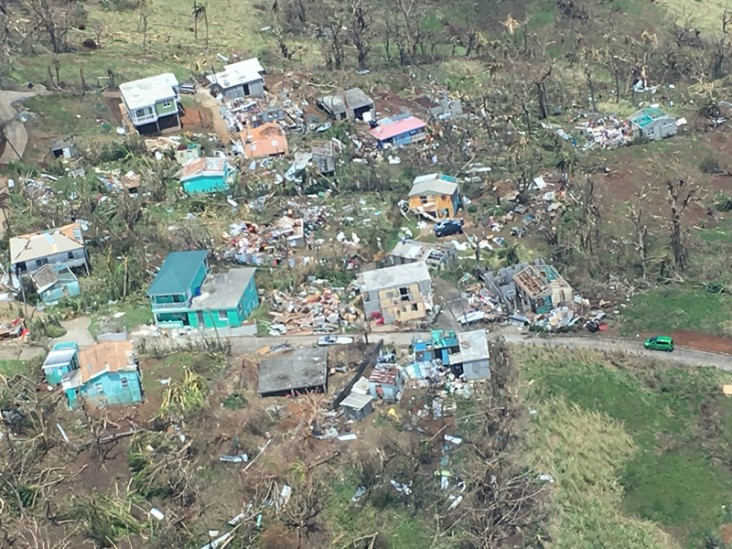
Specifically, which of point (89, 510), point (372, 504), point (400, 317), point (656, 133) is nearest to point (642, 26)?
point (656, 133)

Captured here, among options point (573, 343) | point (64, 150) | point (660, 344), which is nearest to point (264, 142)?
point (64, 150)

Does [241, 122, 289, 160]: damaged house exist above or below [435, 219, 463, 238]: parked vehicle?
above

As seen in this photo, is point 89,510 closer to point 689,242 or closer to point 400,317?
point 400,317

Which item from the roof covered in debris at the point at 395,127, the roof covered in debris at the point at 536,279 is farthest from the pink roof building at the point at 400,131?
the roof covered in debris at the point at 536,279

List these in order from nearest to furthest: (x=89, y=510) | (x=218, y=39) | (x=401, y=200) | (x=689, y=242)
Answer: (x=89, y=510), (x=689, y=242), (x=401, y=200), (x=218, y=39)

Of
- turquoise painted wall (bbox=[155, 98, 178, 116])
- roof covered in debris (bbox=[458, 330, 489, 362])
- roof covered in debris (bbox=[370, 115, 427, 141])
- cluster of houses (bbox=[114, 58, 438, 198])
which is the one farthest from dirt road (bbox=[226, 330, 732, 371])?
turquoise painted wall (bbox=[155, 98, 178, 116])

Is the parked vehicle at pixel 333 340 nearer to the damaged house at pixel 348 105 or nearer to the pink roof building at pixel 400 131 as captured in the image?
the pink roof building at pixel 400 131

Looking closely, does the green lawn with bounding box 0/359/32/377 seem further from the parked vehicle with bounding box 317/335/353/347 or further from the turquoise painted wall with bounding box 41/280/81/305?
the parked vehicle with bounding box 317/335/353/347
